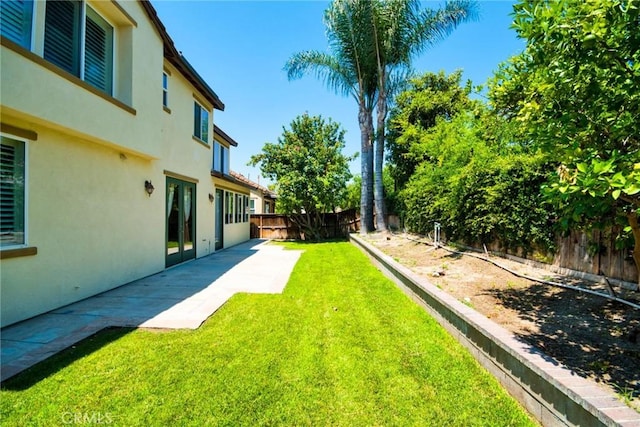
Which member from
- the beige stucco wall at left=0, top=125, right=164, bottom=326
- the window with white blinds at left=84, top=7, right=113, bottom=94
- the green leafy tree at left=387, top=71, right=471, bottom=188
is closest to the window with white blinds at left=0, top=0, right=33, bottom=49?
the window with white blinds at left=84, top=7, right=113, bottom=94

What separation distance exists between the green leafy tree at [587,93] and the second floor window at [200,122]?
36.6ft

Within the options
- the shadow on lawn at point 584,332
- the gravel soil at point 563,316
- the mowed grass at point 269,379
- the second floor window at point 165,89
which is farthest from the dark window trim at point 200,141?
the shadow on lawn at point 584,332

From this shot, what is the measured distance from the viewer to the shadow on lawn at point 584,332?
286cm

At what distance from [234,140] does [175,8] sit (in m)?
8.35

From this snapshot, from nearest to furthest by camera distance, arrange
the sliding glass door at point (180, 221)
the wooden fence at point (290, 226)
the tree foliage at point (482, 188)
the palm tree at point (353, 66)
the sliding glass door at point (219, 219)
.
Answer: the tree foliage at point (482, 188)
the sliding glass door at point (180, 221)
the sliding glass door at point (219, 219)
the palm tree at point (353, 66)
the wooden fence at point (290, 226)

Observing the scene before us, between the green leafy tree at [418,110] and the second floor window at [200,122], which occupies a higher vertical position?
the green leafy tree at [418,110]

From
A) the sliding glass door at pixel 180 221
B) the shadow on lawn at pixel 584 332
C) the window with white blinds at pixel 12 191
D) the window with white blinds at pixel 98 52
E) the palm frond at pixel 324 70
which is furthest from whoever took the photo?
the palm frond at pixel 324 70

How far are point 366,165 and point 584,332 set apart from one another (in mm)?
13809

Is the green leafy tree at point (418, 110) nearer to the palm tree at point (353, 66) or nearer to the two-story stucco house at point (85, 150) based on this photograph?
the palm tree at point (353, 66)

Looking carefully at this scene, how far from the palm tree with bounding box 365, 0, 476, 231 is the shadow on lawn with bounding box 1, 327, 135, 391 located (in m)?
13.3

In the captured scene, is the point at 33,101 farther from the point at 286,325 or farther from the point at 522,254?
the point at 522,254

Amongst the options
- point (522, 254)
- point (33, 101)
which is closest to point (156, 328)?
point (33, 101)

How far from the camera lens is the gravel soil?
2906 millimetres

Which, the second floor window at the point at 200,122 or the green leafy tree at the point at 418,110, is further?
the green leafy tree at the point at 418,110
